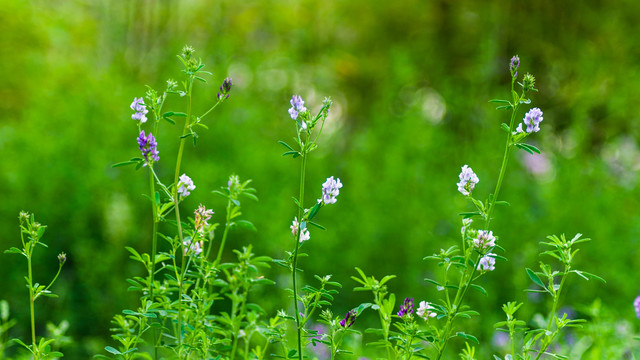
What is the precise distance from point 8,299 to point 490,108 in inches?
135

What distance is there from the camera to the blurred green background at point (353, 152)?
380 cm

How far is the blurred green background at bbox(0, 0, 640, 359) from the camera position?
3.80 m

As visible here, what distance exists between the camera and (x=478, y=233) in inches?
53.4

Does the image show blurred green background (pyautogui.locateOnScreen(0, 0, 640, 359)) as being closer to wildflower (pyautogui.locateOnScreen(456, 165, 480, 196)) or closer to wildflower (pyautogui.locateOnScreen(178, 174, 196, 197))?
wildflower (pyautogui.locateOnScreen(456, 165, 480, 196))

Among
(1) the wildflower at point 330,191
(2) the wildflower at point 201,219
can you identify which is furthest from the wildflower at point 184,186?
(1) the wildflower at point 330,191

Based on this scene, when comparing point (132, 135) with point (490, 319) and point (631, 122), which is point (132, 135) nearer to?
point (490, 319)

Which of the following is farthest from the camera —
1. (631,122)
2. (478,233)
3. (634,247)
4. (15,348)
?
(631,122)

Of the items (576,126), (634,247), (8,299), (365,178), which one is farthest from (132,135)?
(634,247)

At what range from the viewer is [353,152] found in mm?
4906

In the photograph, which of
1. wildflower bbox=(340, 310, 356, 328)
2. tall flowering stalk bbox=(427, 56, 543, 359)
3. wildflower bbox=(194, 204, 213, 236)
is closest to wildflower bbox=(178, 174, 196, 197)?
wildflower bbox=(194, 204, 213, 236)

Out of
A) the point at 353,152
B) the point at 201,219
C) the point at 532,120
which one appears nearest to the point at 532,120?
the point at 532,120

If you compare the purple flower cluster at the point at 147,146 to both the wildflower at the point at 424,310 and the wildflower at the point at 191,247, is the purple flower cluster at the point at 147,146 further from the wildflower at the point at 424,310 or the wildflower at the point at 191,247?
the wildflower at the point at 424,310

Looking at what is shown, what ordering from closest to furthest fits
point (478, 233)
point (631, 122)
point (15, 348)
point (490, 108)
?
point (478, 233) < point (15, 348) < point (490, 108) < point (631, 122)

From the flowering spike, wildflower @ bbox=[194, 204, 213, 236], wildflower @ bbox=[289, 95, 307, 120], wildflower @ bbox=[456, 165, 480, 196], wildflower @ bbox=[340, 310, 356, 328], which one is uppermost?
the flowering spike
